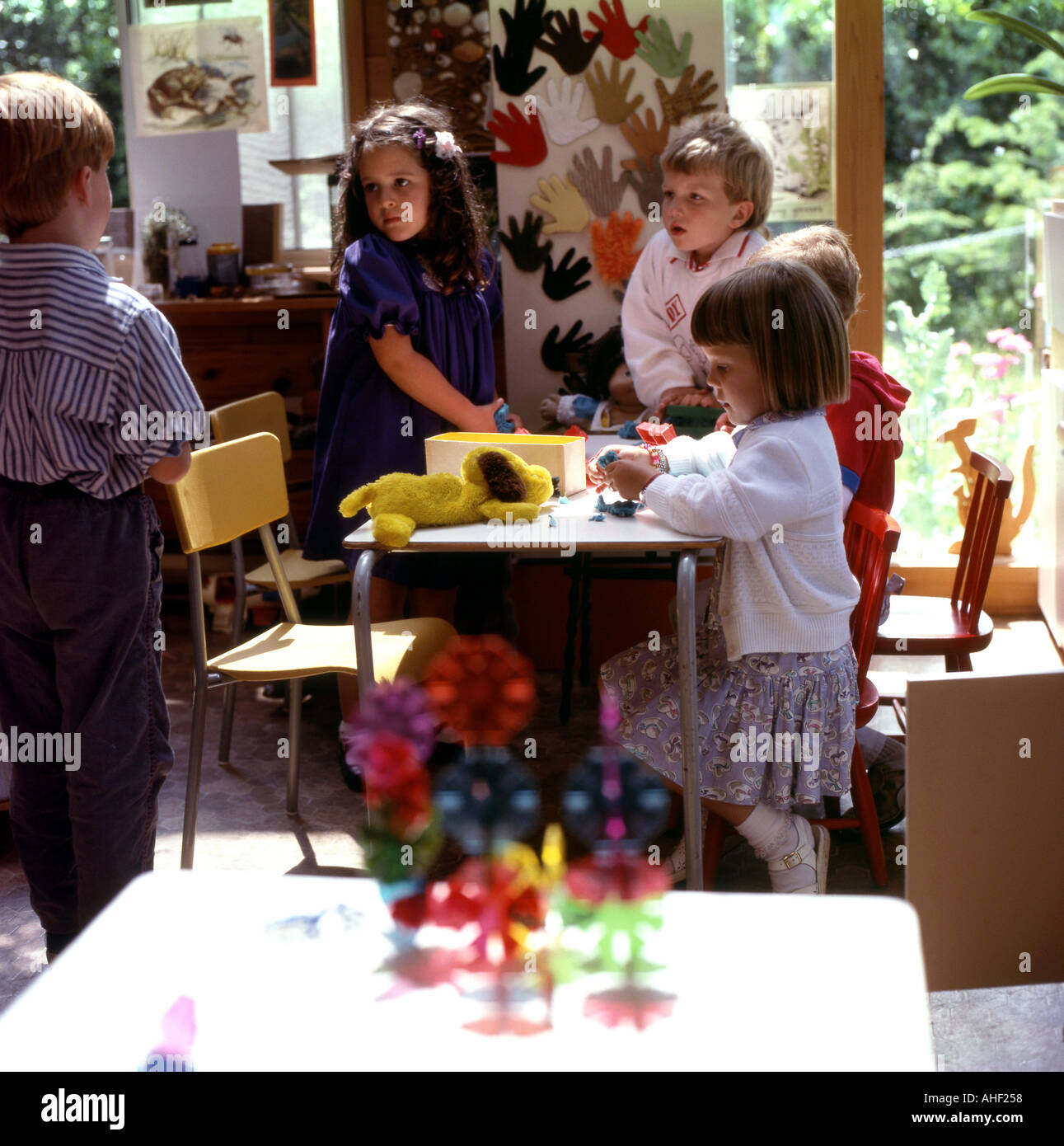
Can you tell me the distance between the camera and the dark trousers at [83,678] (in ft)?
6.16

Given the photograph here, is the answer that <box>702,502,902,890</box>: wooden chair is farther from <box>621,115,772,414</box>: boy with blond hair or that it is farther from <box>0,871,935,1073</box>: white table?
<box>0,871,935,1073</box>: white table

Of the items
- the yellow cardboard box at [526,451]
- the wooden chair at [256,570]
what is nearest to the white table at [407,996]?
the yellow cardboard box at [526,451]

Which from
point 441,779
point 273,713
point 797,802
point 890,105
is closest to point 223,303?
point 273,713

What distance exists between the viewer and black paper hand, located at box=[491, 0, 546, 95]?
372 cm

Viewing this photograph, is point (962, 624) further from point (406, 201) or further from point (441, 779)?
point (441, 779)

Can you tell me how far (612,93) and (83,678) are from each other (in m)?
2.52

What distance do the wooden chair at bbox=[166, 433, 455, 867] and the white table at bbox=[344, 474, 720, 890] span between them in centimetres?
28

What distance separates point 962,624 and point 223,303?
268 cm

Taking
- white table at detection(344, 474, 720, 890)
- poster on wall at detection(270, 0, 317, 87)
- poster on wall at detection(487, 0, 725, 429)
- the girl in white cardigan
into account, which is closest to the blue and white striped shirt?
white table at detection(344, 474, 720, 890)

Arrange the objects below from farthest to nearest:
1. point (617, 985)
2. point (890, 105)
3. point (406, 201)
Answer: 1. point (890, 105)
2. point (406, 201)
3. point (617, 985)

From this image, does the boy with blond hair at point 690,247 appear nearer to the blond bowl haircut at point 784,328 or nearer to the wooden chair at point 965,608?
the wooden chair at point 965,608

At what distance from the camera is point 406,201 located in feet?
9.48

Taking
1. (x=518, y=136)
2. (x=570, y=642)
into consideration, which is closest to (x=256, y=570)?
(x=570, y=642)

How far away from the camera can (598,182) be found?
12.4 feet
